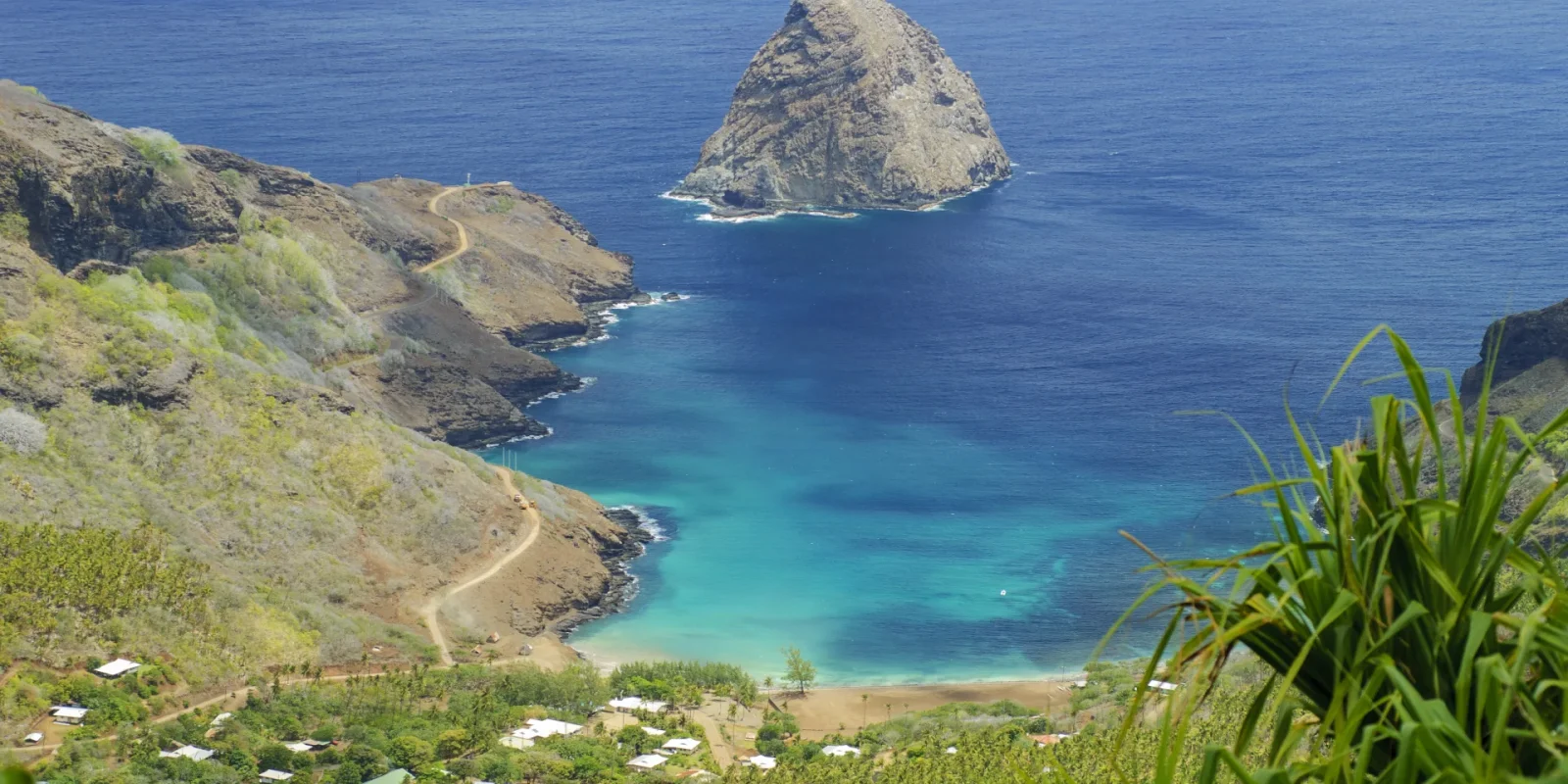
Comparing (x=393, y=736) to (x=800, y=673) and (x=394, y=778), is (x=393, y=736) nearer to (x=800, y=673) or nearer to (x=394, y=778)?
(x=394, y=778)

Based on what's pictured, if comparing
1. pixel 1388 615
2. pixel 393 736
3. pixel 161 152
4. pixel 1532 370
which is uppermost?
pixel 1388 615

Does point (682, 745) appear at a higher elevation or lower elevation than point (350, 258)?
lower

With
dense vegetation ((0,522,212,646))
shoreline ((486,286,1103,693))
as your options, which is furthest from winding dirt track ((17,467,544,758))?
dense vegetation ((0,522,212,646))

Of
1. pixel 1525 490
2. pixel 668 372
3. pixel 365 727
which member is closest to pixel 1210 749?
pixel 365 727

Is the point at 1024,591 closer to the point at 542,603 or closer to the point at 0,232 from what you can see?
the point at 542,603

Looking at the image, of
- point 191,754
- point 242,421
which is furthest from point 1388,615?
point 242,421

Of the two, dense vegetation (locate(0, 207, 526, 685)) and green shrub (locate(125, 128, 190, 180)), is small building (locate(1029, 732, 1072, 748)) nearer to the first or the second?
dense vegetation (locate(0, 207, 526, 685))
